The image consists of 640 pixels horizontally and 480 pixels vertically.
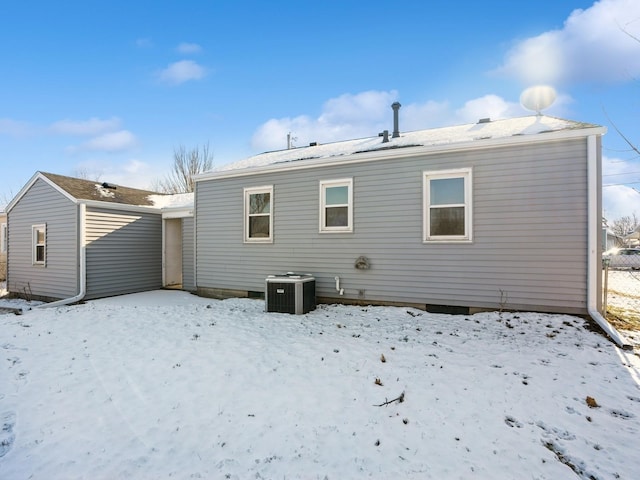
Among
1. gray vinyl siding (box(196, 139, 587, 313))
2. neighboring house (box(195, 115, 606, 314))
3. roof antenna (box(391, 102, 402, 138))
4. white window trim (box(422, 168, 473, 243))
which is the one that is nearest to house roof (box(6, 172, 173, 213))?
neighboring house (box(195, 115, 606, 314))

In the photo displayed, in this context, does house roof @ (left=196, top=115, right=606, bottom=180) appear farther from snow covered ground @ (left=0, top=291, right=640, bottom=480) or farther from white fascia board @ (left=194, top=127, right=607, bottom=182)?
snow covered ground @ (left=0, top=291, right=640, bottom=480)

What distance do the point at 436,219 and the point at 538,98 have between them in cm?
401

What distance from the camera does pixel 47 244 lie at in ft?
34.4

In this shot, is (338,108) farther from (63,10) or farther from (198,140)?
(198,140)

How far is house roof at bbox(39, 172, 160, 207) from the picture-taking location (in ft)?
33.3

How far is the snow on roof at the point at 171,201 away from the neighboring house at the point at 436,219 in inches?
147

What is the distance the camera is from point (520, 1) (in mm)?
6863

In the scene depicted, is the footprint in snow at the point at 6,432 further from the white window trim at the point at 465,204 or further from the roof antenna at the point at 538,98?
the roof antenna at the point at 538,98

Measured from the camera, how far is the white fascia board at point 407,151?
5982mm

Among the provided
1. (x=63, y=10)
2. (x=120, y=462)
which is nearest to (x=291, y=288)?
(x=120, y=462)

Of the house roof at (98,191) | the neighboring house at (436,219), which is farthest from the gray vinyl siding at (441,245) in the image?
the house roof at (98,191)

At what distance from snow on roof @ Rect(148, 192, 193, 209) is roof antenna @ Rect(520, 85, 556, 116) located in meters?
10.8

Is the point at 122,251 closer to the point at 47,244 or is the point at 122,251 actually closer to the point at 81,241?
the point at 81,241

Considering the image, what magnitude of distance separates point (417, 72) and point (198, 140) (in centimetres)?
1886
